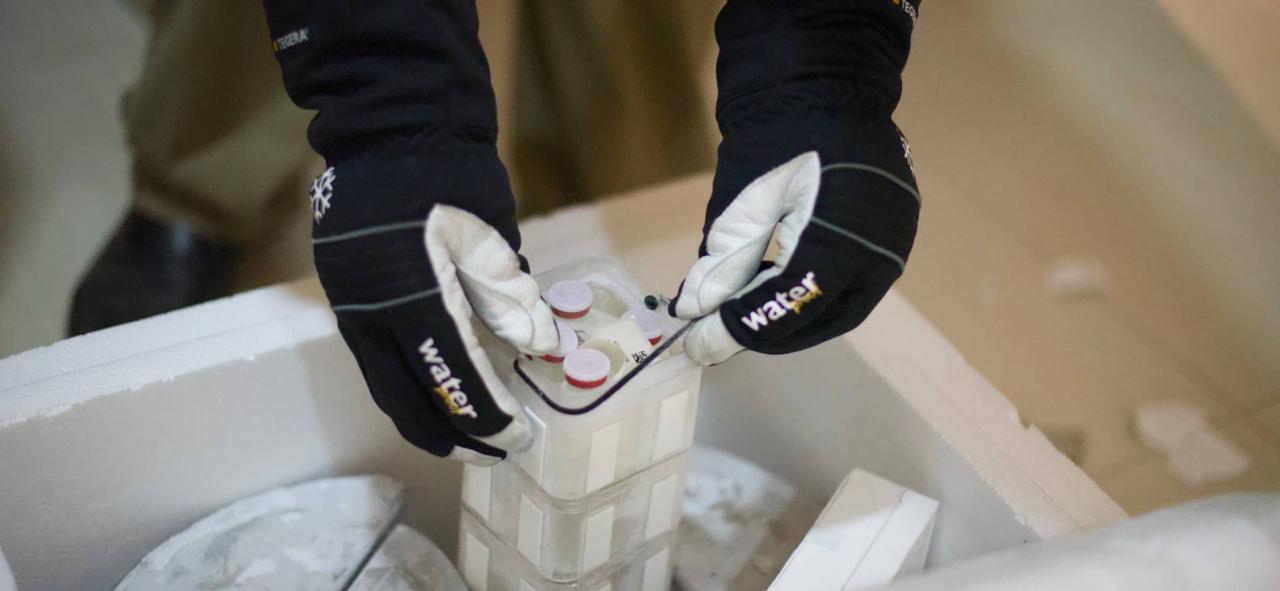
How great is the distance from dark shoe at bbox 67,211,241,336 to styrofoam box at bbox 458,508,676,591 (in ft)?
1.59

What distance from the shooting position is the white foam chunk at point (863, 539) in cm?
61

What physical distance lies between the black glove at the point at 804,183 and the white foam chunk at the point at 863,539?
155 millimetres

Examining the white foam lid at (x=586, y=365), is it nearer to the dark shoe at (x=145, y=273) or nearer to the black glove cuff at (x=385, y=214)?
the black glove cuff at (x=385, y=214)

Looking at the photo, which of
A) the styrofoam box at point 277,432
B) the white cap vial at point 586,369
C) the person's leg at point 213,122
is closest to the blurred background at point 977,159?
the person's leg at point 213,122

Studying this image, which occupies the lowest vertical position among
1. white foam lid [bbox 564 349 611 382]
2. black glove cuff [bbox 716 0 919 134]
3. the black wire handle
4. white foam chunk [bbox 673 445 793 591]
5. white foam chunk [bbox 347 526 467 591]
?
white foam chunk [bbox 673 445 793 591]

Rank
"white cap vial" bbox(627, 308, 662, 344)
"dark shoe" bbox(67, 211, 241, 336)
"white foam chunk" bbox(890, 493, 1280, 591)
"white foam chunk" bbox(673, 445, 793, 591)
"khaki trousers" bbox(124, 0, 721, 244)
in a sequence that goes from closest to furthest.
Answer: "white foam chunk" bbox(890, 493, 1280, 591)
"white cap vial" bbox(627, 308, 662, 344)
"white foam chunk" bbox(673, 445, 793, 591)
"khaki trousers" bbox(124, 0, 721, 244)
"dark shoe" bbox(67, 211, 241, 336)

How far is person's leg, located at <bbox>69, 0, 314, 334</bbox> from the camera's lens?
83 centimetres

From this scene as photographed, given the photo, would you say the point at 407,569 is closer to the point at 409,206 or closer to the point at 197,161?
the point at 409,206

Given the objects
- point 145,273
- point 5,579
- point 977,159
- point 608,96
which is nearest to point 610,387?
point 5,579

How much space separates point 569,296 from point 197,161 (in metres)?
0.50

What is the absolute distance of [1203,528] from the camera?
1.68 feet

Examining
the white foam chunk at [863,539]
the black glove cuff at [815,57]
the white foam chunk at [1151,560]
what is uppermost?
the black glove cuff at [815,57]

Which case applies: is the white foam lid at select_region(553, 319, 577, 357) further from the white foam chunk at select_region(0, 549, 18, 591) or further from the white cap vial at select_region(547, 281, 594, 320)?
the white foam chunk at select_region(0, 549, 18, 591)

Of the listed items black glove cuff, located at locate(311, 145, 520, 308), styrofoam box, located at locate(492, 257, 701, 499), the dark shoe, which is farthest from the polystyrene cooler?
the dark shoe
